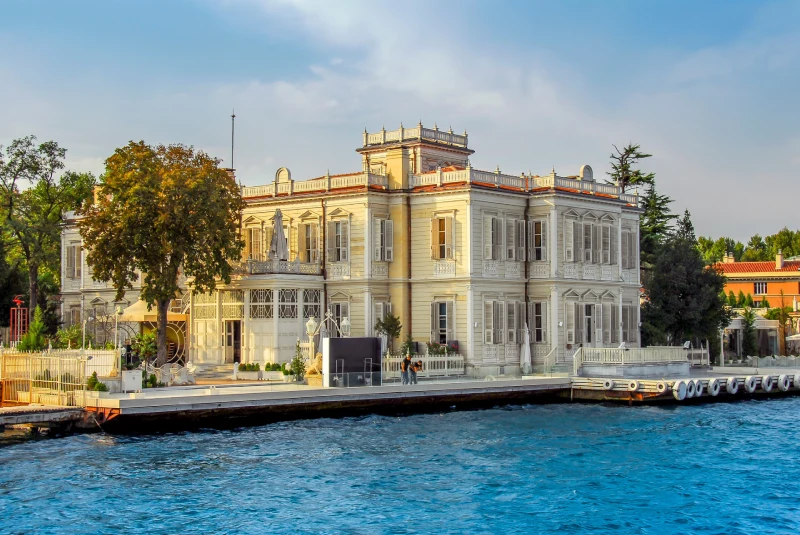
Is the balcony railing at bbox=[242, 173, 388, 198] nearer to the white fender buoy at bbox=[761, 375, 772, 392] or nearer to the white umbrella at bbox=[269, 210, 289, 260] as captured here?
the white umbrella at bbox=[269, 210, 289, 260]

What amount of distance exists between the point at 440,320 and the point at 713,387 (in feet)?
35.5

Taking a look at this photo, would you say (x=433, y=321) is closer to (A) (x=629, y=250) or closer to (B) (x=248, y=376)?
(B) (x=248, y=376)

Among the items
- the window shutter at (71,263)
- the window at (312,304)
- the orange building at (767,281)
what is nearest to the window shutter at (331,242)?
the window at (312,304)

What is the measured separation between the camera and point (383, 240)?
44562mm

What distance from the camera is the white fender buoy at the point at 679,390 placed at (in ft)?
128

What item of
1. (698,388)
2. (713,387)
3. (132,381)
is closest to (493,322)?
(698,388)

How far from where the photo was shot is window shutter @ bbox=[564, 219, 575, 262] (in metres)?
44.4

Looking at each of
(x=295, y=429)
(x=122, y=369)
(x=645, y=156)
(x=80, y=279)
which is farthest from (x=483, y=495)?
(x=645, y=156)

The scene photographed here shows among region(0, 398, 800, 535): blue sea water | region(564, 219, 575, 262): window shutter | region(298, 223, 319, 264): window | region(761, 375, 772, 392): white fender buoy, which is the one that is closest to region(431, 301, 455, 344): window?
region(564, 219, 575, 262): window shutter

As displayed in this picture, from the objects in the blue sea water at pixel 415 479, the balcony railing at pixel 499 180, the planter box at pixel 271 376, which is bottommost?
the blue sea water at pixel 415 479

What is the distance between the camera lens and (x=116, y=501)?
22531 mm

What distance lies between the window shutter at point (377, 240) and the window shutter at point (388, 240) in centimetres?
17

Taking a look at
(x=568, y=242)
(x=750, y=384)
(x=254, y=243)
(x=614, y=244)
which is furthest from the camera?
(x=254, y=243)

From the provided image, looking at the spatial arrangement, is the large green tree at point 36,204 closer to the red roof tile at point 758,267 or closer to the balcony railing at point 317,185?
the balcony railing at point 317,185
